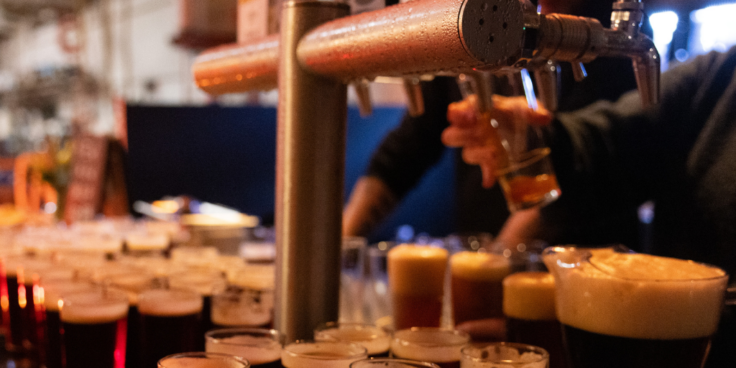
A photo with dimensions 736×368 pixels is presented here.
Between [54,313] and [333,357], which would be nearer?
[333,357]

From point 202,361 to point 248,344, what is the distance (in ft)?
0.28

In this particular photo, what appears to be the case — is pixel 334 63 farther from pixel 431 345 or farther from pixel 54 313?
pixel 54 313

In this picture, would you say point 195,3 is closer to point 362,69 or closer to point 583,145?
point 583,145

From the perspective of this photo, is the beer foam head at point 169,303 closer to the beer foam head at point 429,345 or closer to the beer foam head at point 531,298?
the beer foam head at point 429,345

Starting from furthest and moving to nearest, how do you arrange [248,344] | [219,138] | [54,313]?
[219,138] → [54,313] → [248,344]

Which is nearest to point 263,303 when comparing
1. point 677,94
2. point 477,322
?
point 477,322

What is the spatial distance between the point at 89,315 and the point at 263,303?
28 cm

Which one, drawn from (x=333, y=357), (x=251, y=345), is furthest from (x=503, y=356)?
(x=251, y=345)

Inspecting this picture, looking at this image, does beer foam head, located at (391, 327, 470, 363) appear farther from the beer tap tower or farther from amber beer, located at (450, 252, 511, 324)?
amber beer, located at (450, 252, 511, 324)

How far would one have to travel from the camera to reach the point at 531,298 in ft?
3.13

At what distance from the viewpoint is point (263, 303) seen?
1.01 meters

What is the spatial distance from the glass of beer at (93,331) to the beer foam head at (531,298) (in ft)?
2.13

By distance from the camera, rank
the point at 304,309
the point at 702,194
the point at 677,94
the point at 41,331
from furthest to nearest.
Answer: the point at 677,94 < the point at 702,194 < the point at 41,331 < the point at 304,309

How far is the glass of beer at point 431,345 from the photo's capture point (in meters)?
0.78
